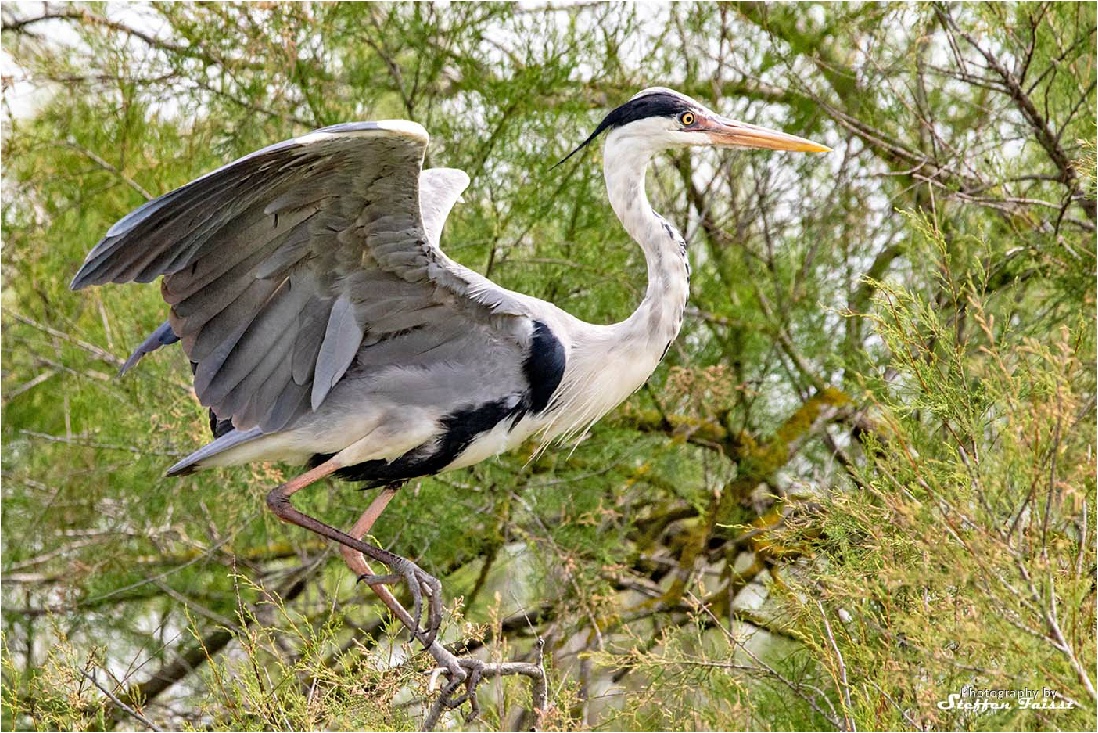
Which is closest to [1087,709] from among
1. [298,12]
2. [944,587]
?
[944,587]

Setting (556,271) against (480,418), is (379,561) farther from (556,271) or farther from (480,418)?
(556,271)

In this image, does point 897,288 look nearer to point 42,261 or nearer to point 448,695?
point 448,695

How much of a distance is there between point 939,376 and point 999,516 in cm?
40

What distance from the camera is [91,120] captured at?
478 centimetres

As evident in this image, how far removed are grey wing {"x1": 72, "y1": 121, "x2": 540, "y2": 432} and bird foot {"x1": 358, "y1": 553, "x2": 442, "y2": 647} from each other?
412mm

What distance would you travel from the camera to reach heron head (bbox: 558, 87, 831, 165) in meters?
3.43

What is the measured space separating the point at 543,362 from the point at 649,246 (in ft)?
1.27

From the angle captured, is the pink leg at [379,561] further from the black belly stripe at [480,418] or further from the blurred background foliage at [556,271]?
the blurred background foliage at [556,271]

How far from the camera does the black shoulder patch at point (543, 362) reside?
Result: 3318 millimetres

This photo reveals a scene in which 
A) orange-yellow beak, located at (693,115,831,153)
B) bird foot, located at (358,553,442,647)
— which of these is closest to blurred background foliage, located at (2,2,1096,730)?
orange-yellow beak, located at (693,115,831,153)

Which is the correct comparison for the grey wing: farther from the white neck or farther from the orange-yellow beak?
the orange-yellow beak

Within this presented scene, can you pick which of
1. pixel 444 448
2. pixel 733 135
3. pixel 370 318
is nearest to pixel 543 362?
pixel 444 448

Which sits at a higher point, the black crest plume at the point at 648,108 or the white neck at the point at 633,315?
the black crest plume at the point at 648,108

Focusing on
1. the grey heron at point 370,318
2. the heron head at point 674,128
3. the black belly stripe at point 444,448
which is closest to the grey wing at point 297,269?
the grey heron at point 370,318
